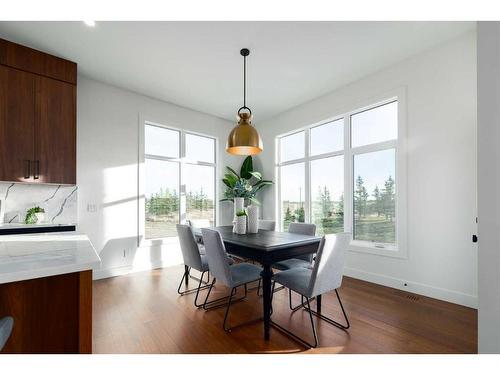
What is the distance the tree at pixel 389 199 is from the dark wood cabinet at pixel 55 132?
14.0ft

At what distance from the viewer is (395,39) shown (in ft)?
9.20

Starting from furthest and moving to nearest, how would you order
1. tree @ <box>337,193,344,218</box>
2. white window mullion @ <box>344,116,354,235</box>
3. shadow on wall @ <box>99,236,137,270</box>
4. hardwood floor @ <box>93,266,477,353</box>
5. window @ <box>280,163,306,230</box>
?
window @ <box>280,163,306,230</box> → tree @ <box>337,193,344,218</box> → white window mullion @ <box>344,116,354,235</box> → shadow on wall @ <box>99,236,137,270</box> → hardwood floor @ <box>93,266,477,353</box>

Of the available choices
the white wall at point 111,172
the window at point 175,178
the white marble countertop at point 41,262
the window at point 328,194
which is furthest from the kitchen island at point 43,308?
the window at point 328,194

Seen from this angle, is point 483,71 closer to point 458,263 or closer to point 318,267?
point 318,267

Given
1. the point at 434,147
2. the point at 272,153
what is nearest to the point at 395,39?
the point at 434,147

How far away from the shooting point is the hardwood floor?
1993 millimetres

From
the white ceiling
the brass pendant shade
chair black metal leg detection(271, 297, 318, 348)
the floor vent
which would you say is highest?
the white ceiling

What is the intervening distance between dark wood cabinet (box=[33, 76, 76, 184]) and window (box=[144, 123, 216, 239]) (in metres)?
1.20

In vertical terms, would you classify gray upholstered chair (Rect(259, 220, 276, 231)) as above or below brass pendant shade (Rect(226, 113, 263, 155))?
below

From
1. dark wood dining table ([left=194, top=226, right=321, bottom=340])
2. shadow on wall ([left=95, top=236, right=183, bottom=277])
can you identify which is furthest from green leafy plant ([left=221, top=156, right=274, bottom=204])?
dark wood dining table ([left=194, top=226, right=321, bottom=340])

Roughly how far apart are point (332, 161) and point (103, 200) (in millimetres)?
3776

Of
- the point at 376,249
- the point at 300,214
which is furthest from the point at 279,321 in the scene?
the point at 300,214

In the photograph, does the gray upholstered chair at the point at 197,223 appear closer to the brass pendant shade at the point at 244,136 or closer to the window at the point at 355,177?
the brass pendant shade at the point at 244,136

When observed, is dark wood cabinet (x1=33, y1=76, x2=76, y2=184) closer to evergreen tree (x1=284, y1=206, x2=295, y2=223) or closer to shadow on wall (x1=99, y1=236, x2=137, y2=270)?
shadow on wall (x1=99, y1=236, x2=137, y2=270)
